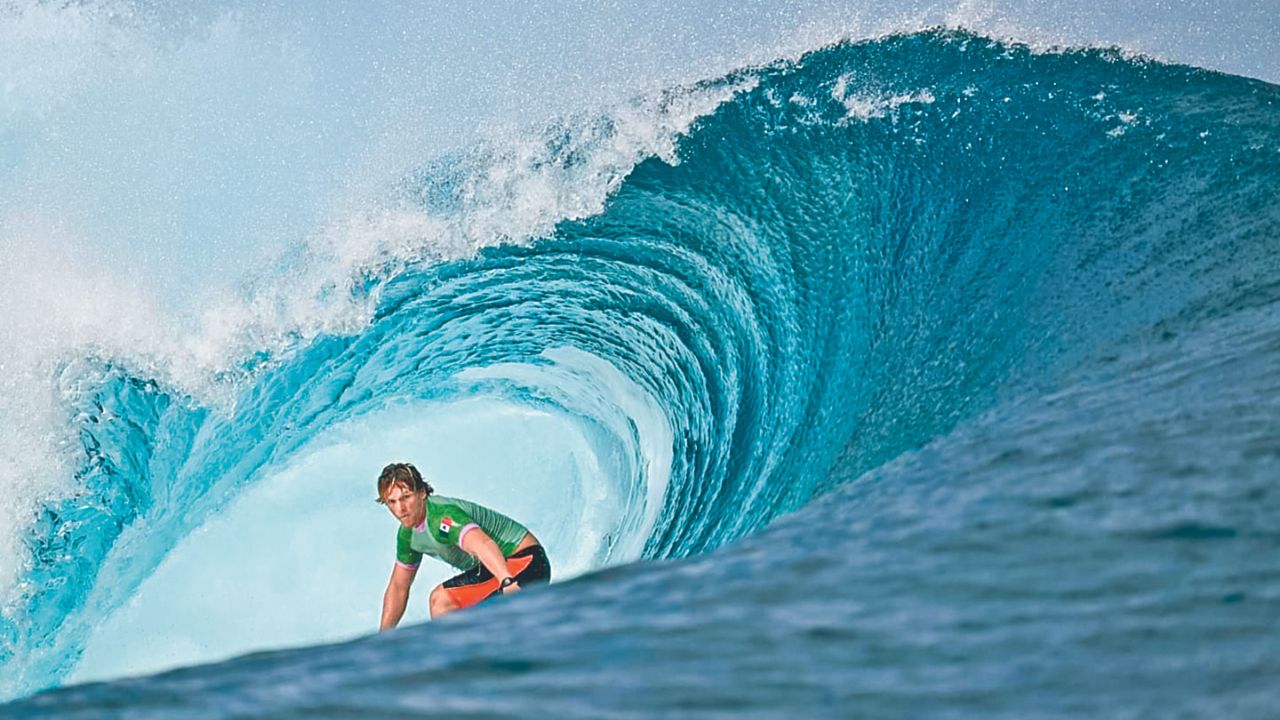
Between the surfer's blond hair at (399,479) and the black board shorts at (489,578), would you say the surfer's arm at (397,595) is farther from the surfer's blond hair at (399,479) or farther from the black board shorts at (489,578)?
the surfer's blond hair at (399,479)

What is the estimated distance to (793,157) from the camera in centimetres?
613

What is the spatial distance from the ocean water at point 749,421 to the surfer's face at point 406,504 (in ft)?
4.17

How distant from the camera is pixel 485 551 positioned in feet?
15.2

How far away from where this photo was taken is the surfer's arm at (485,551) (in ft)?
15.0

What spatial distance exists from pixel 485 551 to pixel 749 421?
151 centimetres

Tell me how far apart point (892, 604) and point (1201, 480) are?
0.77m

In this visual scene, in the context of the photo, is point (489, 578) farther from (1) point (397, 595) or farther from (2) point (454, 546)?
(1) point (397, 595)

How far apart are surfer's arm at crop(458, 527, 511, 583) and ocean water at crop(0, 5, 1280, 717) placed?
0.97 m

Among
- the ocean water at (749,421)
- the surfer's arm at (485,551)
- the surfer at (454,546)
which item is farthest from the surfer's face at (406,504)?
the ocean water at (749,421)

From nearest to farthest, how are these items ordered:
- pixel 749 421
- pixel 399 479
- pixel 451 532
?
pixel 399 479 < pixel 451 532 < pixel 749 421

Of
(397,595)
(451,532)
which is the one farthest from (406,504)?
(397,595)

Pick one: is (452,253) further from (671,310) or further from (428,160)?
(671,310)

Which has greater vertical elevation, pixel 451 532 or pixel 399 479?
pixel 399 479

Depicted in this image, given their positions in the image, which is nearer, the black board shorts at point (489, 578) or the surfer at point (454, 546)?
the surfer at point (454, 546)
